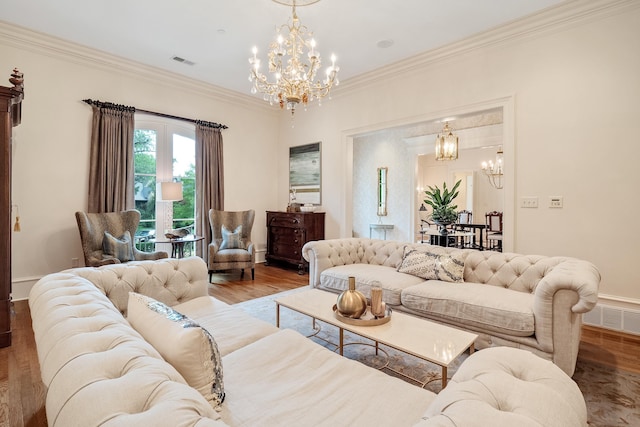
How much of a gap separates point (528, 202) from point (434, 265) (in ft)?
4.79

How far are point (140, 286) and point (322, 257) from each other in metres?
2.05

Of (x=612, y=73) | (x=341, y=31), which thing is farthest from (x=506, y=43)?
(x=341, y=31)

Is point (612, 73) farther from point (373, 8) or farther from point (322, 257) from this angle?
point (322, 257)

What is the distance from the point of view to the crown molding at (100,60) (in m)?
3.72

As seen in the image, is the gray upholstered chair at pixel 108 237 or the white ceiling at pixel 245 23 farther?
the gray upholstered chair at pixel 108 237

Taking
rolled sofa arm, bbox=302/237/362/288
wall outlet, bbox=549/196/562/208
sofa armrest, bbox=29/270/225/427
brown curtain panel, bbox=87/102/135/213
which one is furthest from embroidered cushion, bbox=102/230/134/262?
wall outlet, bbox=549/196/562/208

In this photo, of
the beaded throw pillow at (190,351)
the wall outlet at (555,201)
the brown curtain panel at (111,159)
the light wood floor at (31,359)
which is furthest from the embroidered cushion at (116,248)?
the wall outlet at (555,201)

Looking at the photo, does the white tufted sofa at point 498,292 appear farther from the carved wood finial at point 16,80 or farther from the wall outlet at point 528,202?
the carved wood finial at point 16,80

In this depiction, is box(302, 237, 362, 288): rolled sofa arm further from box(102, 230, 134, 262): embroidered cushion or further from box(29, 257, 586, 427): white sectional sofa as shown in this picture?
box(102, 230, 134, 262): embroidered cushion

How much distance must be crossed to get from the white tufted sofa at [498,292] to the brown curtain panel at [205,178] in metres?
2.43

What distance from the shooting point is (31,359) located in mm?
2447

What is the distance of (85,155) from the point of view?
4.29 metres

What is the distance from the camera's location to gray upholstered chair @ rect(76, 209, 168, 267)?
373 centimetres

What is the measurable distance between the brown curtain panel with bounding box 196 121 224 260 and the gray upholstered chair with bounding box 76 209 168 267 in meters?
1.21
